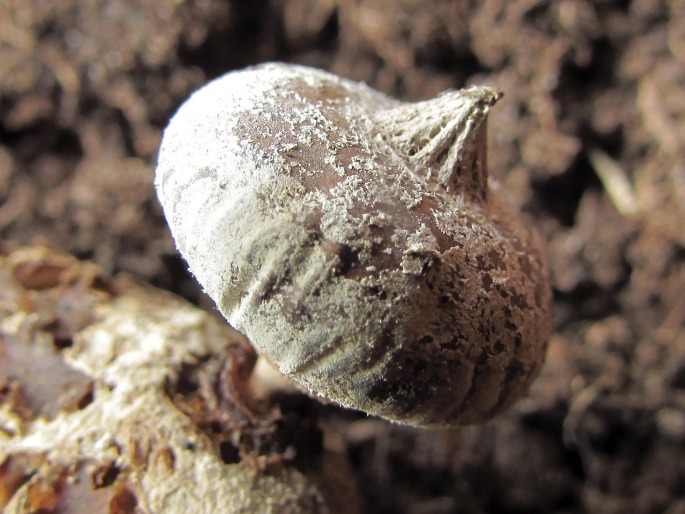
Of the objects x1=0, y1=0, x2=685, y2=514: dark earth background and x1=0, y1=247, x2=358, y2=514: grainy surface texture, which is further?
x1=0, y1=0, x2=685, y2=514: dark earth background

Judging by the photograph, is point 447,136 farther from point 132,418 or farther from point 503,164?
point 503,164

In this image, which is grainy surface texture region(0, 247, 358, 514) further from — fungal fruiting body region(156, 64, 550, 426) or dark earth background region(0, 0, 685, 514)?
dark earth background region(0, 0, 685, 514)

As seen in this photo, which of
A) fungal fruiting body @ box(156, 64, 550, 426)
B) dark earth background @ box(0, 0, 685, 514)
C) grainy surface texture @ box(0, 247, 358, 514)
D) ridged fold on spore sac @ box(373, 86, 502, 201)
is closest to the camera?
fungal fruiting body @ box(156, 64, 550, 426)

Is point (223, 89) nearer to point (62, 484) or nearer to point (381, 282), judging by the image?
point (381, 282)

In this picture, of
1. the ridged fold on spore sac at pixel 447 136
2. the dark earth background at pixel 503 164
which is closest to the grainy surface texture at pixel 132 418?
the dark earth background at pixel 503 164

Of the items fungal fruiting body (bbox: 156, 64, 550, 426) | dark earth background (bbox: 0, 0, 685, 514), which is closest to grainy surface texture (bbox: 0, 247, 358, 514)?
fungal fruiting body (bbox: 156, 64, 550, 426)

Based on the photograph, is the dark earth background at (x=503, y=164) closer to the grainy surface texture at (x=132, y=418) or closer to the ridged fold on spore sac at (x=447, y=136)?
the grainy surface texture at (x=132, y=418)

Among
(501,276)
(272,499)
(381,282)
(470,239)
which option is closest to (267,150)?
(381,282)

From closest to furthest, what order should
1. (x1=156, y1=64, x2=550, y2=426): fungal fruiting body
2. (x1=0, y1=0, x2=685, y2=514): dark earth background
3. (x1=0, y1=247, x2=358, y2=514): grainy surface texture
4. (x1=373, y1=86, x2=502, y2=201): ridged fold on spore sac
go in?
(x1=156, y1=64, x2=550, y2=426): fungal fruiting body → (x1=373, y1=86, x2=502, y2=201): ridged fold on spore sac → (x1=0, y1=247, x2=358, y2=514): grainy surface texture → (x1=0, y1=0, x2=685, y2=514): dark earth background
